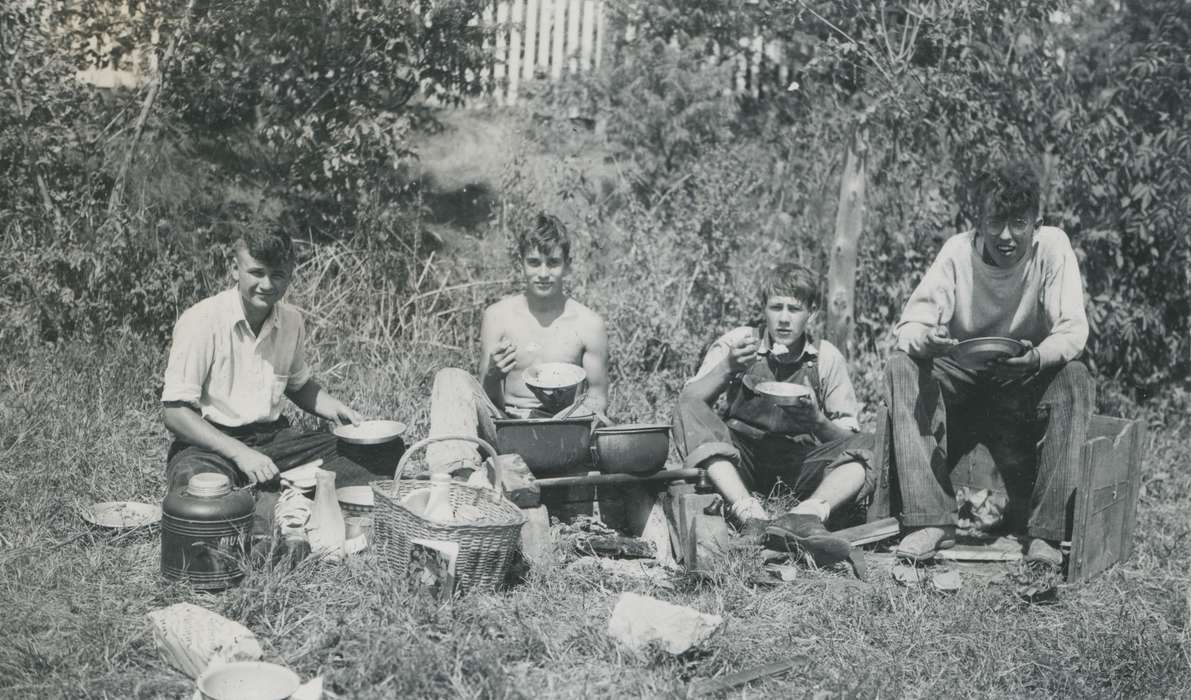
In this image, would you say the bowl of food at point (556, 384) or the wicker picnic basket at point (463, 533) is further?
the bowl of food at point (556, 384)

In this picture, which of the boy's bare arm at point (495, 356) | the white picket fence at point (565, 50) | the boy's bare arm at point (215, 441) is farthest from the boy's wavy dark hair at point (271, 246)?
the white picket fence at point (565, 50)

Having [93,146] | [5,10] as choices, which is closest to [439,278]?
[93,146]

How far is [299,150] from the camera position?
6754mm

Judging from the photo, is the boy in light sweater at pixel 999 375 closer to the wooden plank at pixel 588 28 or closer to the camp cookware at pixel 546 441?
the camp cookware at pixel 546 441

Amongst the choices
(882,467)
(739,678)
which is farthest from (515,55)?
(739,678)

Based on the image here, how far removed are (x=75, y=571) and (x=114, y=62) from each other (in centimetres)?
388

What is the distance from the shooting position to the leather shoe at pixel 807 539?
3.97m

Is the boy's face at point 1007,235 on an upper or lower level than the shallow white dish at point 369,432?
upper

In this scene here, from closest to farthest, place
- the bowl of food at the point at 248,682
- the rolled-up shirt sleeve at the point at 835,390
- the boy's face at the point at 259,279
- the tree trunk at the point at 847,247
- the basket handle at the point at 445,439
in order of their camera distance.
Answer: the bowl of food at the point at 248,682
the basket handle at the point at 445,439
the boy's face at the point at 259,279
the rolled-up shirt sleeve at the point at 835,390
the tree trunk at the point at 847,247

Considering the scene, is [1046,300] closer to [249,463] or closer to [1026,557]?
[1026,557]

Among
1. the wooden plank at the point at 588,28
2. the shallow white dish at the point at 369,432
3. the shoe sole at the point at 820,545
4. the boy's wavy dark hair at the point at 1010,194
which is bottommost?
the shoe sole at the point at 820,545

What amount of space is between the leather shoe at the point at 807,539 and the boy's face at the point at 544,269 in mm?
1487

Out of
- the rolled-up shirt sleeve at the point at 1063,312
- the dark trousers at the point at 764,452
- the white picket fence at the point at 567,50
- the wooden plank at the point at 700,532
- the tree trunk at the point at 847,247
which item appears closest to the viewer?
the wooden plank at the point at 700,532

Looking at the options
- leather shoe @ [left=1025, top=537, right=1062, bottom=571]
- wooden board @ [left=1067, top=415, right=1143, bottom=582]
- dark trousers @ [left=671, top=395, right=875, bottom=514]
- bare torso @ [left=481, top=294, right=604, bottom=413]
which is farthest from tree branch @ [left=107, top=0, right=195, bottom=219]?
wooden board @ [left=1067, top=415, right=1143, bottom=582]
